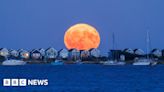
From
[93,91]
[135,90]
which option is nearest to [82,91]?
[93,91]

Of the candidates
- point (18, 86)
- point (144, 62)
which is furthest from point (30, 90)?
point (144, 62)

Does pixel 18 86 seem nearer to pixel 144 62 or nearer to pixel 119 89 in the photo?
pixel 119 89

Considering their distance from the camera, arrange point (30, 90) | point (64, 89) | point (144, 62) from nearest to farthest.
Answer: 1. point (30, 90)
2. point (64, 89)
3. point (144, 62)

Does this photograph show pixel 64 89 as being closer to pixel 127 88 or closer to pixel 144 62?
pixel 127 88

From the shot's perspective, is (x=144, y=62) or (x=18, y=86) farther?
(x=144, y=62)

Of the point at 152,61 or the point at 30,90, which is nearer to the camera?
the point at 30,90

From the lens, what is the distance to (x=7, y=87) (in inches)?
3179

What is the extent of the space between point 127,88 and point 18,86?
46.1 ft

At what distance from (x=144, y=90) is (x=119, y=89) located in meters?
2.78

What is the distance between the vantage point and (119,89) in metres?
87.9

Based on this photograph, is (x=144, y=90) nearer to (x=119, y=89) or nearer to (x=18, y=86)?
(x=119, y=89)

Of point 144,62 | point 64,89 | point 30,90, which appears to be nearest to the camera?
point 30,90

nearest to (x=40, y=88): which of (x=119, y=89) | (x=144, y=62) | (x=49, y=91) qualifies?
(x=49, y=91)

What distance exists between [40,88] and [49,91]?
1678 millimetres
